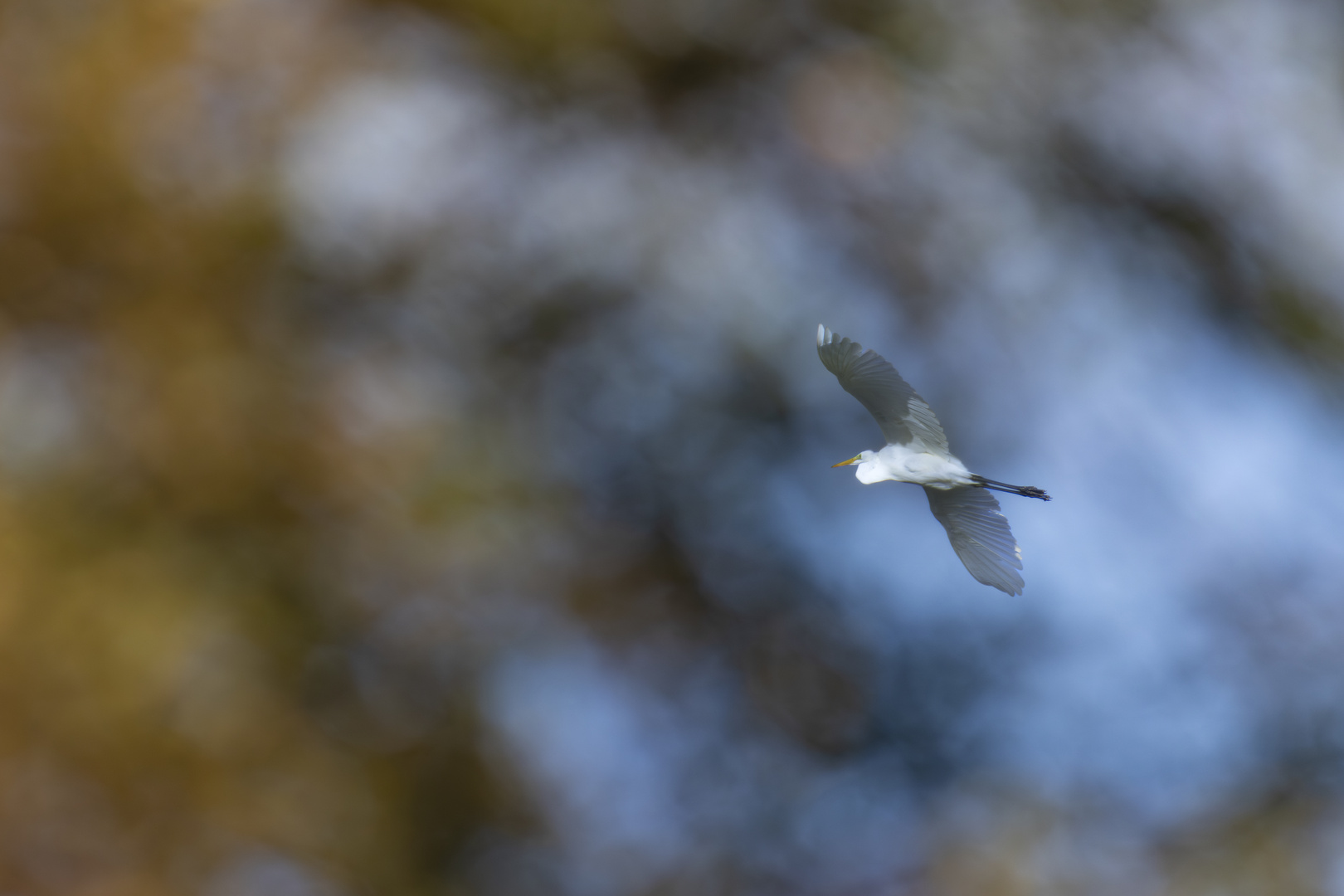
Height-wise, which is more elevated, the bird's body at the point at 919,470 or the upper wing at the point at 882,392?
the upper wing at the point at 882,392

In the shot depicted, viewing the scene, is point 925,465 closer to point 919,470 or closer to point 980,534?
point 919,470

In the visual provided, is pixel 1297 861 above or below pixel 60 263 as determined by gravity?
below

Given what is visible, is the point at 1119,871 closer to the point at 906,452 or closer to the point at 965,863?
the point at 965,863

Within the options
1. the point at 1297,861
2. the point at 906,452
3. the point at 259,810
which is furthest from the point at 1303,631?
the point at 259,810

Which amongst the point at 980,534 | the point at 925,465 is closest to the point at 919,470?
the point at 925,465

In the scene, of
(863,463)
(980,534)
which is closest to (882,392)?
(863,463)
